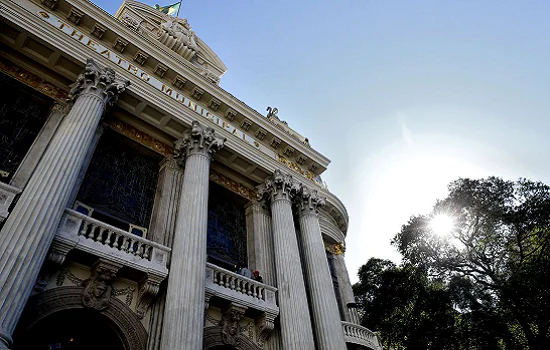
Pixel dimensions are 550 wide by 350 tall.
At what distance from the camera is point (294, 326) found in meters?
10.5

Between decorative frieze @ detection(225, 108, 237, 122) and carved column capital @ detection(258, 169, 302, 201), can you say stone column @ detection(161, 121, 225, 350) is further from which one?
carved column capital @ detection(258, 169, 302, 201)

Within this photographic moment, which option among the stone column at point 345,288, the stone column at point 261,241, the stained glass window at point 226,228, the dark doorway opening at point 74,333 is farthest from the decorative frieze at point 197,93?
the stone column at point 345,288

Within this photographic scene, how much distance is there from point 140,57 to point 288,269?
8.57 metres

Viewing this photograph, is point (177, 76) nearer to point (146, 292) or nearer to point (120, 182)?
point (120, 182)

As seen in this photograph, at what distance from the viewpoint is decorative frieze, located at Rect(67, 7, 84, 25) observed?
36.7 feet

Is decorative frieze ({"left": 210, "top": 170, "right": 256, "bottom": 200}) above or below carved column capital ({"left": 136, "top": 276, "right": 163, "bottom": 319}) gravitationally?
above

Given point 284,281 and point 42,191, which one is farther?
point 284,281

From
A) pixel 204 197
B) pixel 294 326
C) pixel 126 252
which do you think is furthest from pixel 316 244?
pixel 126 252

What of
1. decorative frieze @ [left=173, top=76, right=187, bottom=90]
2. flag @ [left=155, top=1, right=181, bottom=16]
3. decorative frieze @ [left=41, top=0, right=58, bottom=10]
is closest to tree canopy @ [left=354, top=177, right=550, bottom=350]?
decorative frieze @ [left=173, top=76, right=187, bottom=90]

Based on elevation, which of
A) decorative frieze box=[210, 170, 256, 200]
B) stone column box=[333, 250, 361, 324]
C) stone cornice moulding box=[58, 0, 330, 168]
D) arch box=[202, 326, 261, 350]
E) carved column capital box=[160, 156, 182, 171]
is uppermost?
stone cornice moulding box=[58, 0, 330, 168]

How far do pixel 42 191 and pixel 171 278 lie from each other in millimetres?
3414

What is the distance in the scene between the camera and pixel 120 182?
36.7 feet

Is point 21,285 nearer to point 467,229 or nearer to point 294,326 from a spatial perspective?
point 294,326

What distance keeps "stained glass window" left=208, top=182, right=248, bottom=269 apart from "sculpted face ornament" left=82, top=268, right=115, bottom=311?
149 inches
